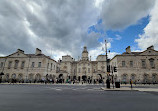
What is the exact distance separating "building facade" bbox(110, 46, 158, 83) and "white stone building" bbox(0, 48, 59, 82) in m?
26.6

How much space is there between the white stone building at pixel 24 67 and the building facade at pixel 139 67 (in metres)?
26.6

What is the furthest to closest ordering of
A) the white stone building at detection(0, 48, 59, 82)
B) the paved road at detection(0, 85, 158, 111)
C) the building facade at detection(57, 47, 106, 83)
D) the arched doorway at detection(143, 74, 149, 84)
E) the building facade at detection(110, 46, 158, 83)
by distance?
the building facade at detection(57, 47, 106, 83) → the white stone building at detection(0, 48, 59, 82) → the building facade at detection(110, 46, 158, 83) → the arched doorway at detection(143, 74, 149, 84) → the paved road at detection(0, 85, 158, 111)

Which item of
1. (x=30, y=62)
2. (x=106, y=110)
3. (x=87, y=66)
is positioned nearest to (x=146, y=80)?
(x=87, y=66)

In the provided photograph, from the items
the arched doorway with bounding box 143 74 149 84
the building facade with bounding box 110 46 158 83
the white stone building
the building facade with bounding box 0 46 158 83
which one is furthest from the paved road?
the arched doorway with bounding box 143 74 149 84

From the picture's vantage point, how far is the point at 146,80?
1165 inches

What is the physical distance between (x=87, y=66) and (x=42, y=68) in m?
28.4

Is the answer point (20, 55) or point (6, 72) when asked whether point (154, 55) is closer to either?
point (20, 55)

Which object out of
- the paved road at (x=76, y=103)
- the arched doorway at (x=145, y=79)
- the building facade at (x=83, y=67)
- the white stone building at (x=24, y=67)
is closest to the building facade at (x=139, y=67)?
the arched doorway at (x=145, y=79)

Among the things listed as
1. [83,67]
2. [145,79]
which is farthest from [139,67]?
[83,67]

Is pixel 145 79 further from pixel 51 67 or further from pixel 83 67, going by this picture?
pixel 51 67

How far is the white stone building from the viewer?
105ft

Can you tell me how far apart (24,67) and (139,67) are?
4026cm

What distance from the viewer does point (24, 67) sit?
3291 centimetres

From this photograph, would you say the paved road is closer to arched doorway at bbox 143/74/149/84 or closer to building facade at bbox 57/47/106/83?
arched doorway at bbox 143/74/149/84
